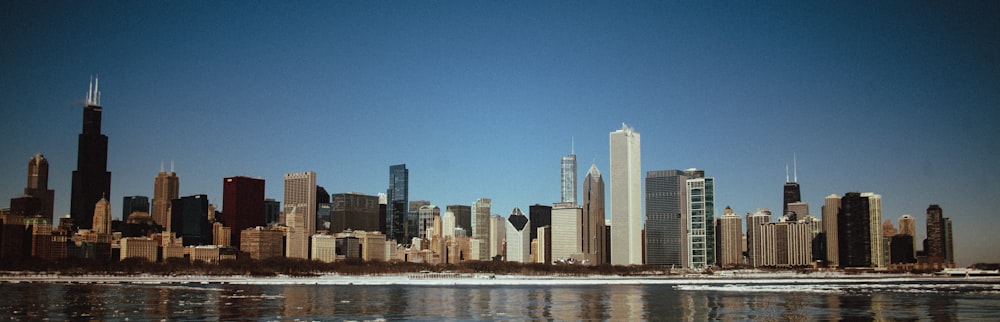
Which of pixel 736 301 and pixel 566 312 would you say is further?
pixel 736 301

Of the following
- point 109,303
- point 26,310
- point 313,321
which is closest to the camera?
point 313,321

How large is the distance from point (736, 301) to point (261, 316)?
54.6 m

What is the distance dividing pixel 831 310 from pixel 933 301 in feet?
80.9

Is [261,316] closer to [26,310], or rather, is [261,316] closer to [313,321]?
[313,321]

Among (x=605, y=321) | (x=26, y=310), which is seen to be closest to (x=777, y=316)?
(x=605, y=321)

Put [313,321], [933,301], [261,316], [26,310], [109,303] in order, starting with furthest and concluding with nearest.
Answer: [933,301] < [109,303] < [26,310] < [261,316] < [313,321]

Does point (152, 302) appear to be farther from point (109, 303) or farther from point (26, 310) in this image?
point (26, 310)

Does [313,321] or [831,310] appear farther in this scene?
[831,310]

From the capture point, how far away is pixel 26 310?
83.2 meters

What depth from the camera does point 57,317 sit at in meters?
73.8

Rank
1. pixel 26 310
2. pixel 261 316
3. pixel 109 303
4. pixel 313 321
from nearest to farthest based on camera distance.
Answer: pixel 313 321, pixel 261 316, pixel 26 310, pixel 109 303

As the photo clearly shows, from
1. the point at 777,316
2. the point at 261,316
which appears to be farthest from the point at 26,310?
the point at 777,316

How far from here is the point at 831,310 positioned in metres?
85.5

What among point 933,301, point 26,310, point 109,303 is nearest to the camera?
point 26,310
